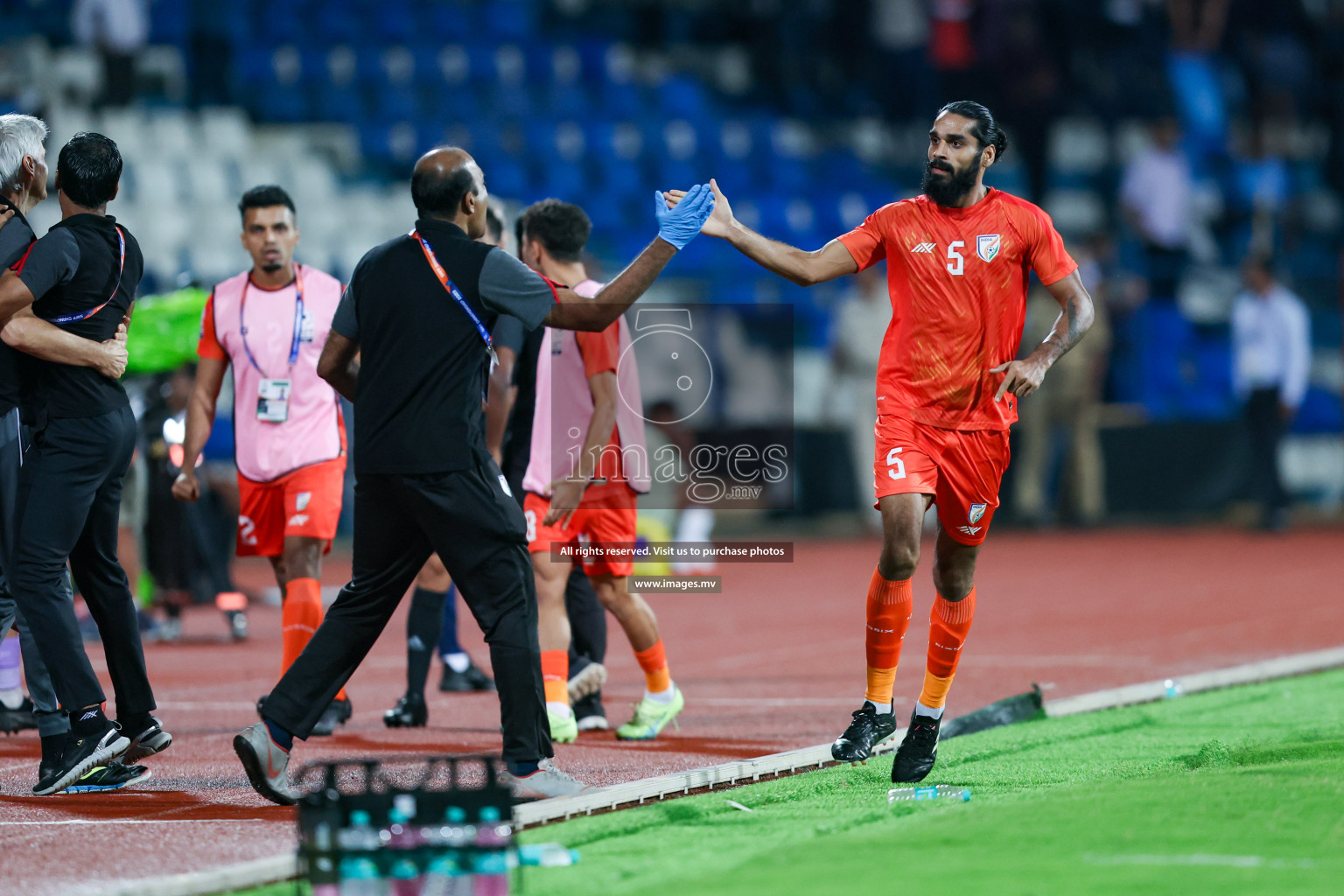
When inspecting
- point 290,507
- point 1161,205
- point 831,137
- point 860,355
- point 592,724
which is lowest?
point 592,724

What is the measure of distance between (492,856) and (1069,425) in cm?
1588

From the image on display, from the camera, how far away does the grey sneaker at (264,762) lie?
226 inches

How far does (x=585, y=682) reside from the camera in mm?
8031

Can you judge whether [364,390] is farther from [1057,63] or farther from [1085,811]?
[1057,63]

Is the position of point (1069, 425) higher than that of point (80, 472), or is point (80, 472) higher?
point (80, 472)

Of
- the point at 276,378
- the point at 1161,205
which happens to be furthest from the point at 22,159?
the point at 1161,205

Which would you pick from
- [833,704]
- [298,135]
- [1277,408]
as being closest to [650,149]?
[298,135]

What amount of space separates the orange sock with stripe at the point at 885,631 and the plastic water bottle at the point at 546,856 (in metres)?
1.95

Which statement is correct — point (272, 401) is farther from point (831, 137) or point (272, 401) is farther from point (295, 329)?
point (831, 137)

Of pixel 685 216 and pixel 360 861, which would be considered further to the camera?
pixel 685 216

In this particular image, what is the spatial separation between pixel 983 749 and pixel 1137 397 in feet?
45.9

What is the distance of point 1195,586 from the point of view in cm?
1401

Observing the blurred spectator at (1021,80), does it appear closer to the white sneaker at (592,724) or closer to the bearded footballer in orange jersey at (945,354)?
the white sneaker at (592,724)

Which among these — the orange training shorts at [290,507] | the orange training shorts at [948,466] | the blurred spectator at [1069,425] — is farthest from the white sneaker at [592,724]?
the blurred spectator at [1069,425]
